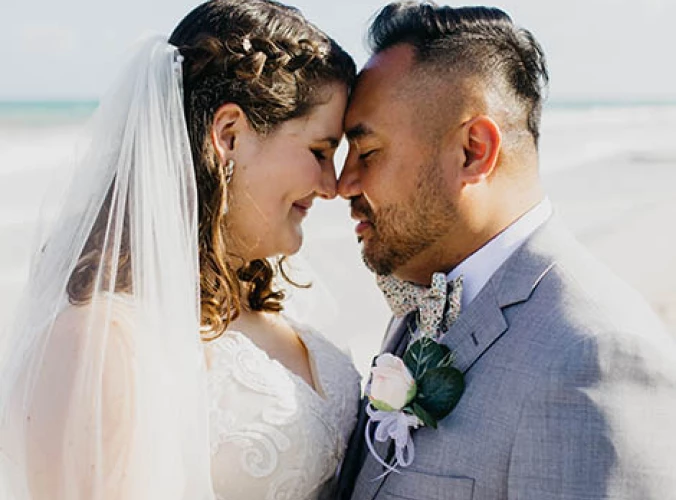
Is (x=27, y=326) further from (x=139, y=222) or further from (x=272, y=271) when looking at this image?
(x=272, y=271)

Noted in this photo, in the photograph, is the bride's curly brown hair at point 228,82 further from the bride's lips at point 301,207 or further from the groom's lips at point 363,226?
the groom's lips at point 363,226

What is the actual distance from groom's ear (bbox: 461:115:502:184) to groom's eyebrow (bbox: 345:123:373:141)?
404 mm

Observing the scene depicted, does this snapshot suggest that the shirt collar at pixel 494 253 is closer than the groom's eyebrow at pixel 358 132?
Yes

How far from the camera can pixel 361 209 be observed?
3.86m

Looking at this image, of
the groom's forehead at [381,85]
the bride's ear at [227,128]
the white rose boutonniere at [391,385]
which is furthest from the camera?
the groom's forehead at [381,85]

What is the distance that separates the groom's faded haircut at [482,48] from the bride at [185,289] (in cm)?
30

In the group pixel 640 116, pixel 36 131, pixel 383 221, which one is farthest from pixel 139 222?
pixel 640 116

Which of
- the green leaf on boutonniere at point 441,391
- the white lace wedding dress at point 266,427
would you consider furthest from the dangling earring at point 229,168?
the green leaf on boutonniere at point 441,391

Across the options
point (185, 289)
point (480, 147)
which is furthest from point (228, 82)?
point (480, 147)

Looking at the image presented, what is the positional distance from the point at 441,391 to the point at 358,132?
111cm

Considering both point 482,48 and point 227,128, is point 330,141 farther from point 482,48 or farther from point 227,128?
point 482,48

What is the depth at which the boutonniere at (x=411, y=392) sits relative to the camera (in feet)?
10.1

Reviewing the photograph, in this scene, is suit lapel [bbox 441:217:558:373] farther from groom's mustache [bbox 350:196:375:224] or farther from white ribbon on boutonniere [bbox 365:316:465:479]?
groom's mustache [bbox 350:196:375:224]

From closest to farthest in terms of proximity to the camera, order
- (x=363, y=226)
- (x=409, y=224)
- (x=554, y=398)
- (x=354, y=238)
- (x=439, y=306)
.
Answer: (x=554, y=398) → (x=439, y=306) → (x=409, y=224) → (x=363, y=226) → (x=354, y=238)
